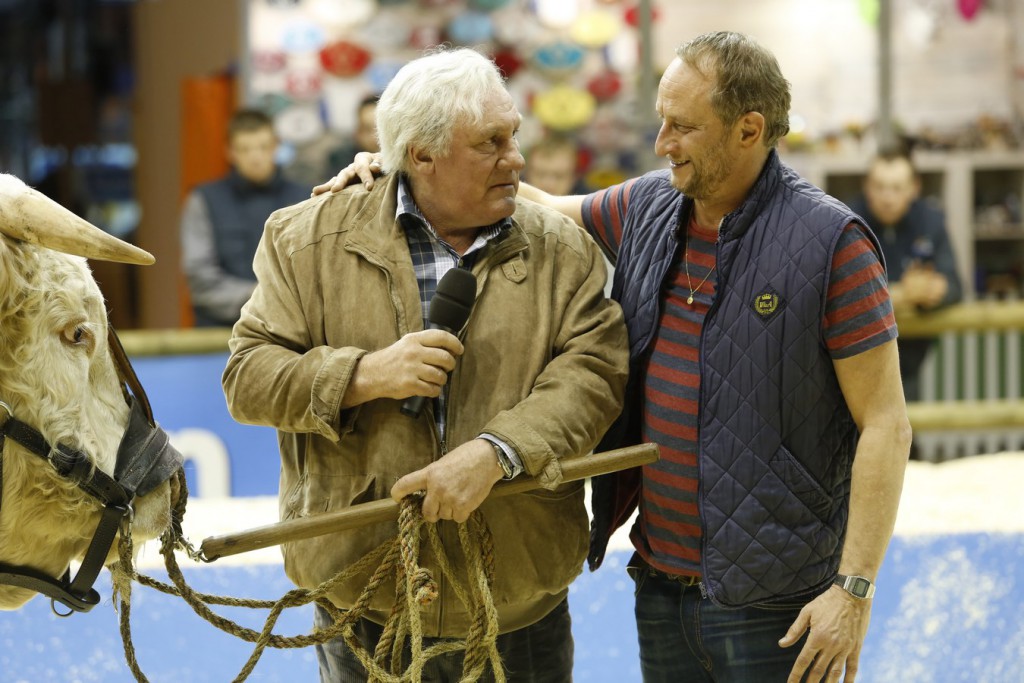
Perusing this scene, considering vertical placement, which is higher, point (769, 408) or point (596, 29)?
point (596, 29)

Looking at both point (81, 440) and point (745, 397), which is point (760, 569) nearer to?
point (745, 397)

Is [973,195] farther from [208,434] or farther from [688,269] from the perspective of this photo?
[688,269]

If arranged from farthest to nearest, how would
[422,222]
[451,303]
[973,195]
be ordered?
[973,195]
[422,222]
[451,303]

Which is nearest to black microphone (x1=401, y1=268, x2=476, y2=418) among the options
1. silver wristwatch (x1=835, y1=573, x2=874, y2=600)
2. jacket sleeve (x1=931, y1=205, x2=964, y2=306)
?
silver wristwatch (x1=835, y1=573, x2=874, y2=600)

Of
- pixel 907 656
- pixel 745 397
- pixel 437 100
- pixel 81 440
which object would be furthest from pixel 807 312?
pixel 907 656

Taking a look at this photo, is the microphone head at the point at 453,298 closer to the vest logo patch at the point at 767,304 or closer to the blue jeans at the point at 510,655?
the vest logo patch at the point at 767,304

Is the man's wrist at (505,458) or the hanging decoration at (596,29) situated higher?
the hanging decoration at (596,29)

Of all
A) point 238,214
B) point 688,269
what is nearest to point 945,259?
point 238,214

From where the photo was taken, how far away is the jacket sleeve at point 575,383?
2.01 m

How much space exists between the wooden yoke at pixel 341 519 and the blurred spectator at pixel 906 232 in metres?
3.29

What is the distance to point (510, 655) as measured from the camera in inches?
89.4

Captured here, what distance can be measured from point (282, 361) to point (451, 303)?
1.00 ft

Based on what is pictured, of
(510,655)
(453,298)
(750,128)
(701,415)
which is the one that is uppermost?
(750,128)

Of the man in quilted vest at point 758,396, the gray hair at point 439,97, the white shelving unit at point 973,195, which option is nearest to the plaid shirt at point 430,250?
the gray hair at point 439,97
